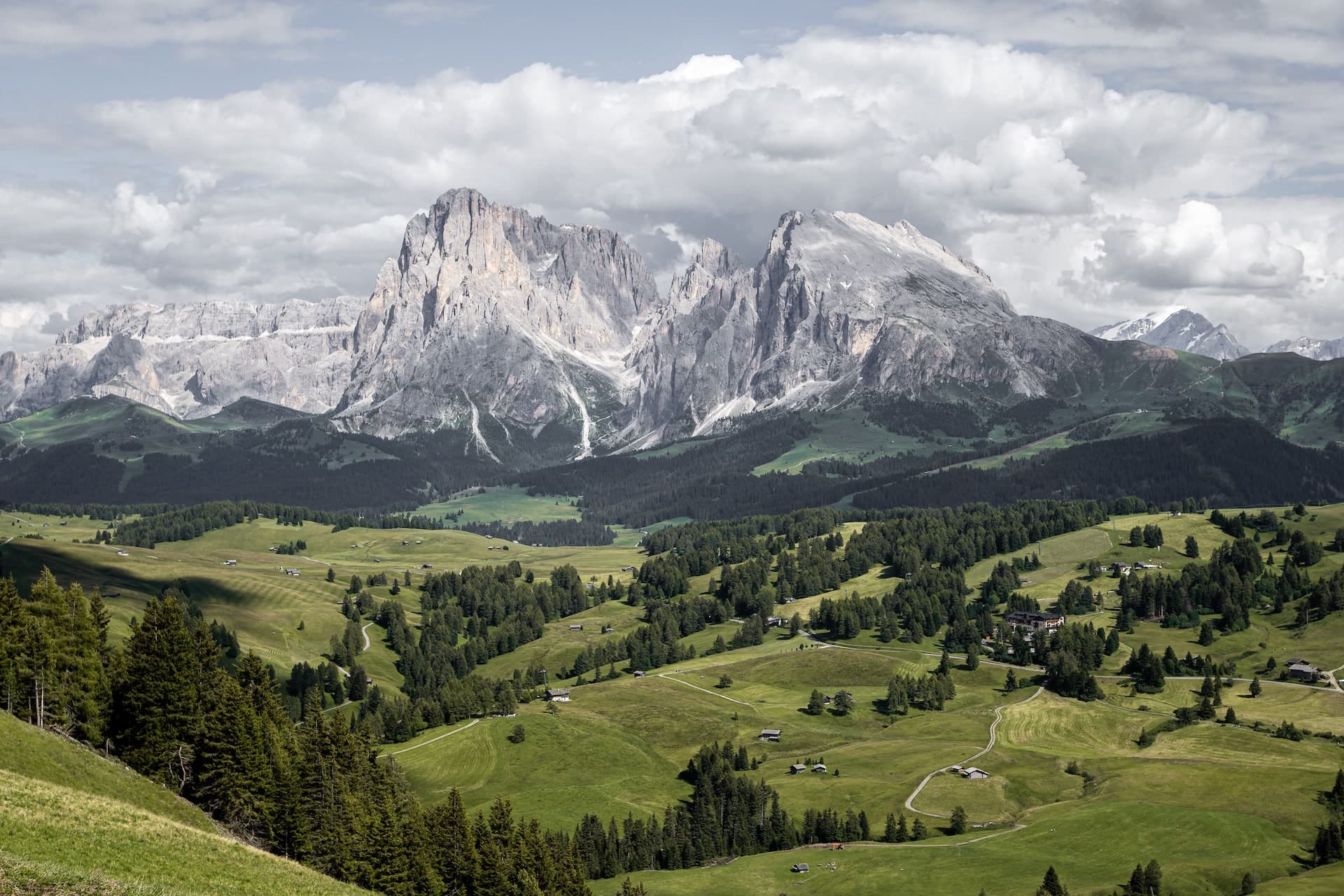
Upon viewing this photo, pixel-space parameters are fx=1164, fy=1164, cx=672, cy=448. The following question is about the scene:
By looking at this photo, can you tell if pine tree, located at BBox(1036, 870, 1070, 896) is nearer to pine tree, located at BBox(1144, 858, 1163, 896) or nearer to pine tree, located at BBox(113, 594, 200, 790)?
pine tree, located at BBox(1144, 858, 1163, 896)

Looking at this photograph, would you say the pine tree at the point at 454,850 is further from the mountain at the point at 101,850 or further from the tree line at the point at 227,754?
the mountain at the point at 101,850

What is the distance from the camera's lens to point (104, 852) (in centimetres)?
5616

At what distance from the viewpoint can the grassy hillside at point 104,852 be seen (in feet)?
157

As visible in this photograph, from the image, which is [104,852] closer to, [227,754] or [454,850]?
[227,754]

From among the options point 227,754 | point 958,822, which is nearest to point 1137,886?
point 958,822

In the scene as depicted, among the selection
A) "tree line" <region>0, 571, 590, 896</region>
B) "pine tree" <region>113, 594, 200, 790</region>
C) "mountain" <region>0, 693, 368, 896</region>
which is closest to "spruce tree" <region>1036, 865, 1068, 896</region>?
"tree line" <region>0, 571, 590, 896</region>

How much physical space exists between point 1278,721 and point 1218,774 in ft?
121

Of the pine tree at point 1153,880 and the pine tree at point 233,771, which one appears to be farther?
the pine tree at point 1153,880

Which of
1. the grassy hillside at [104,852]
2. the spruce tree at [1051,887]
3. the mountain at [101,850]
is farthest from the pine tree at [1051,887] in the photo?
the grassy hillside at [104,852]

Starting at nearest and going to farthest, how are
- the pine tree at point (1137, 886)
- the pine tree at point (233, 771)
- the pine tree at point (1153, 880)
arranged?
the pine tree at point (233, 771) → the pine tree at point (1137, 886) → the pine tree at point (1153, 880)

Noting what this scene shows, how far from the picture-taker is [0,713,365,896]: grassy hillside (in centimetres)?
4781

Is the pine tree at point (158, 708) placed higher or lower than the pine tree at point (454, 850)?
higher

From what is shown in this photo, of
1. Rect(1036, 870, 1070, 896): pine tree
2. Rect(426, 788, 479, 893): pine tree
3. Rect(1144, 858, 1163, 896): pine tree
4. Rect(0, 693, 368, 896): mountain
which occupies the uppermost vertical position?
Rect(0, 693, 368, 896): mountain

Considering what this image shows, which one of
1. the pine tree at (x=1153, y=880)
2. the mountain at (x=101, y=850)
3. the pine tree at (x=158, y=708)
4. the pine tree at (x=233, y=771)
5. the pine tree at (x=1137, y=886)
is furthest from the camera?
the pine tree at (x=1153, y=880)
